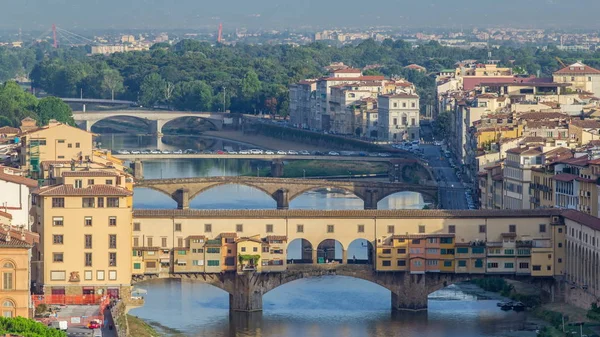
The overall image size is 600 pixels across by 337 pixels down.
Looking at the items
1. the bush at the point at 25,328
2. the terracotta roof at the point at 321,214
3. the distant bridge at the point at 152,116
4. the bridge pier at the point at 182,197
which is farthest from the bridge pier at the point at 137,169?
the bush at the point at 25,328

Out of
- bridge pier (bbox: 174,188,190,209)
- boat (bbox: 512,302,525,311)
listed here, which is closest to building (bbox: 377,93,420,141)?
bridge pier (bbox: 174,188,190,209)

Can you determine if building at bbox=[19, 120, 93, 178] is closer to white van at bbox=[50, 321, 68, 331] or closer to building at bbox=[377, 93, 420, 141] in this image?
white van at bbox=[50, 321, 68, 331]

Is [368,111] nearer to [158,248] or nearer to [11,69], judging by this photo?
[158,248]


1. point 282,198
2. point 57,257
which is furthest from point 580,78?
point 57,257

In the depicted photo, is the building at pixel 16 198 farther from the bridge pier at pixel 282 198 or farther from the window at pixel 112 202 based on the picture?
the bridge pier at pixel 282 198

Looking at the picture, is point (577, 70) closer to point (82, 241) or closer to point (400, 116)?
point (400, 116)
